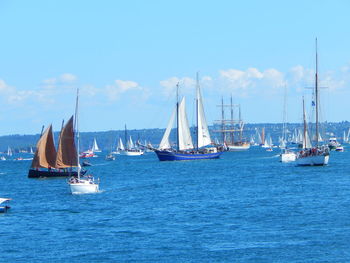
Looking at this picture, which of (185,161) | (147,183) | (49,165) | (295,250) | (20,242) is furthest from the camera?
(185,161)

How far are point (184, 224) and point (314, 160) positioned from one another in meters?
56.9

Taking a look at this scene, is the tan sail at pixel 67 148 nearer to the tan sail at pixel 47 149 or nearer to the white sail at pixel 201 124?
the tan sail at pixel 47 149

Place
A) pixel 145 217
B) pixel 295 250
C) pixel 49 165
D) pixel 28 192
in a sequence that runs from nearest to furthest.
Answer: pixel 295 250 → pixel 145 217 → pixel 28 192 → pixel 49 165

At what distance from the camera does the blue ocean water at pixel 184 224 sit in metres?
39.1

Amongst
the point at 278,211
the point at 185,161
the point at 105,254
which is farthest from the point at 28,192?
the point at 185,161

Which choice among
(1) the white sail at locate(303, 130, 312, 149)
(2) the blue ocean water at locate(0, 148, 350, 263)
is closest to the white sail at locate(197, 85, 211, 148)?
(1) the white sail at locate(303, 130, 312, 149)

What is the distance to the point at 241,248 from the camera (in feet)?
131

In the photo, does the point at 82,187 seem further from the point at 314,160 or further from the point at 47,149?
the point at 314,160

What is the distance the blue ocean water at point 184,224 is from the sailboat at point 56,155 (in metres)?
13.8

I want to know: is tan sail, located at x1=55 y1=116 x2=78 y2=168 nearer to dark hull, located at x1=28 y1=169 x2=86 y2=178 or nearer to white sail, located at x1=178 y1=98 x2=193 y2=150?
dark hull, located at x1=28 y1=169 x2=86 y2=178

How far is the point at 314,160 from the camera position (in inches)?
4050

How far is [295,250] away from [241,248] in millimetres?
2691

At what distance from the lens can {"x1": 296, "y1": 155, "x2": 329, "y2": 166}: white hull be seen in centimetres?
10175

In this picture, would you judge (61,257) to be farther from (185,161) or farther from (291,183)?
(185,161)
